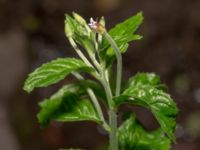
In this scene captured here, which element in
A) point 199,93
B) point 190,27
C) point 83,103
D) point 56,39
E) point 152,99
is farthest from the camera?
point 56,39

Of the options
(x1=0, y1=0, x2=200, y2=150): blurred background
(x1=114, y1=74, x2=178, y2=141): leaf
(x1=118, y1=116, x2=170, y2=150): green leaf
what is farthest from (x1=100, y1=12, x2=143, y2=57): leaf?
(x1=0, y1=0, x2=200, y2=150): blurred background

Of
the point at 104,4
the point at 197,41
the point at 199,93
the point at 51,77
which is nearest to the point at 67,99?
the point at 51,77

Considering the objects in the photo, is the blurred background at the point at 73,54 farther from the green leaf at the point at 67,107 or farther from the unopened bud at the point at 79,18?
the unopened bud at the point at 79,18

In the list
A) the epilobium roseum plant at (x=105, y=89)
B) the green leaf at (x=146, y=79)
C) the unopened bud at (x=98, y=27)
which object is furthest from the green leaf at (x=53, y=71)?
the green leaf at (x=146, y=79)

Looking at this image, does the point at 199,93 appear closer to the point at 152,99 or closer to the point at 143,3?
the point at 143,3

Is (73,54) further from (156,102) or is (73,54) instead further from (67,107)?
(156,102)

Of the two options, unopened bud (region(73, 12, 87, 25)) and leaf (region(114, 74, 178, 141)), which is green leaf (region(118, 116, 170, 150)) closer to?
leaf (region(114, 74, 178, 141))
